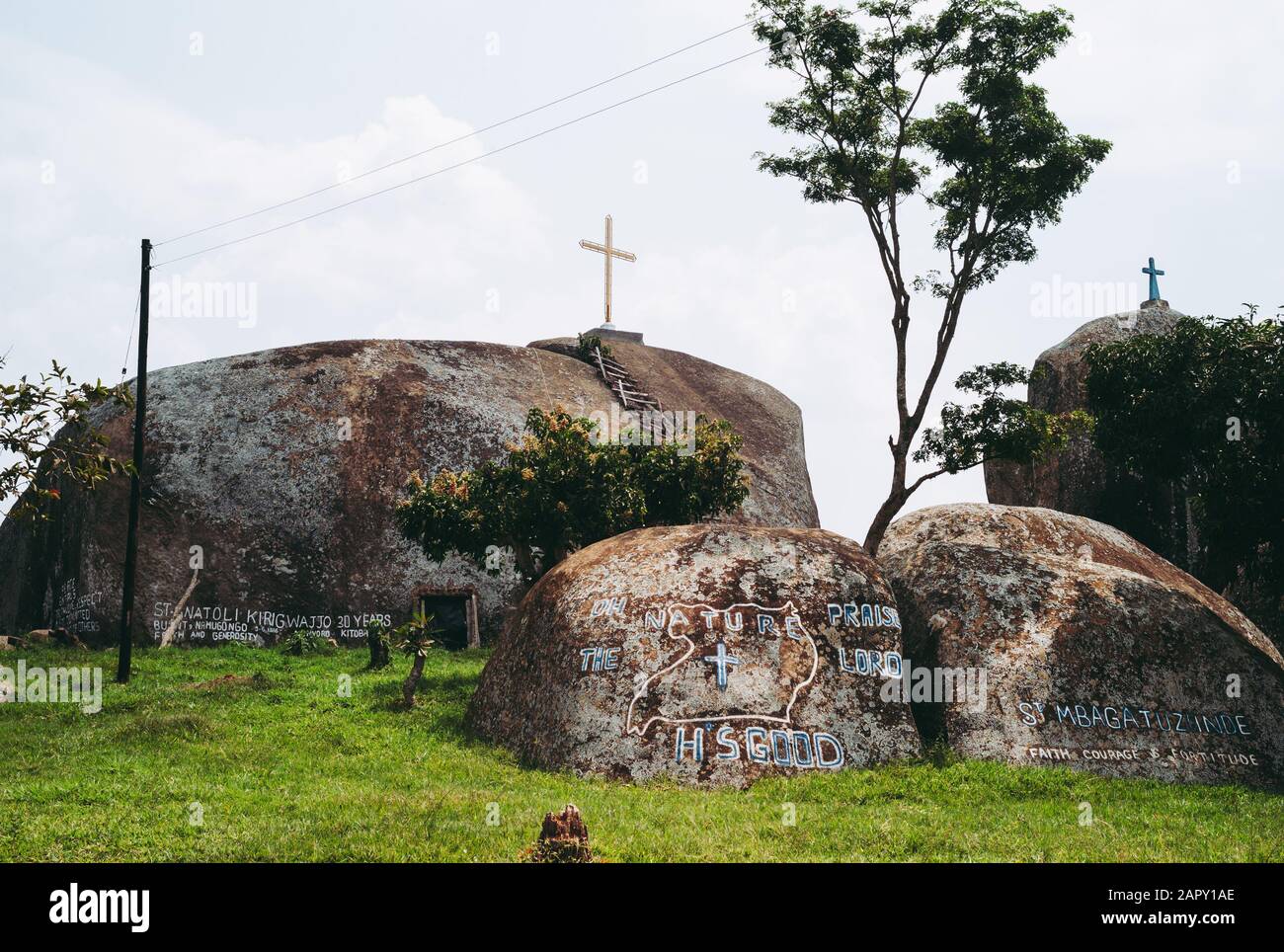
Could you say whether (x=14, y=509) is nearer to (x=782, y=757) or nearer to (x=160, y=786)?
(x=160, y=786)

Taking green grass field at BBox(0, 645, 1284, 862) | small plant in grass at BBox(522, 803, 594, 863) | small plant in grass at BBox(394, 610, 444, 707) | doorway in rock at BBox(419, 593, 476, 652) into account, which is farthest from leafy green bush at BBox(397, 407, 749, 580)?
small plant in grass at BBox(522, 803, 594, 863)

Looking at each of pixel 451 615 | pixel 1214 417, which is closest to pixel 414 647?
pixel 451 615

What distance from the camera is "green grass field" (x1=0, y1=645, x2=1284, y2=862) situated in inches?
601

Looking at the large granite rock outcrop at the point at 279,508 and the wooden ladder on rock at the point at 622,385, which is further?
the wooden ladder on rock at the point at 622,385

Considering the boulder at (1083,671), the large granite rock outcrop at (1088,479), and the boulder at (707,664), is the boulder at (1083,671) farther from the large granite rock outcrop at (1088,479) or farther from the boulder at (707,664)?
the large granite rock outcrop at (1088,479)

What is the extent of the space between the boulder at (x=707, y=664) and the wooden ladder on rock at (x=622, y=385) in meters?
26.5

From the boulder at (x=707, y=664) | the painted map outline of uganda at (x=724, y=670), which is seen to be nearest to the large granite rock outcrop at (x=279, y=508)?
the boulder at (x=707, y=664)

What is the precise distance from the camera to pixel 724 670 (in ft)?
70.0

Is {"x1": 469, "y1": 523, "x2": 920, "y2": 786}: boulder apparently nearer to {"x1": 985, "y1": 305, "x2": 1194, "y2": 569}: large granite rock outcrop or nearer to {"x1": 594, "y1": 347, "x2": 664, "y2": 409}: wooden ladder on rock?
{"x1": 985, "y1": 305, "x2": 1194, "y2": 569}: large granite rock outcrop

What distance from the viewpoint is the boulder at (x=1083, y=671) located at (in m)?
21.9

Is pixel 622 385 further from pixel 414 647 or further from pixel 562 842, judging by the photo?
pixel 562 842

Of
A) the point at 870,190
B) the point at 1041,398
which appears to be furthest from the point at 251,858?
the point at 1041,398

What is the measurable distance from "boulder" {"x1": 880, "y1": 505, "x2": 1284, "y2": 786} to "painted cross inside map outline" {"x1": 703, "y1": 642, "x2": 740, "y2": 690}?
13.8ft
